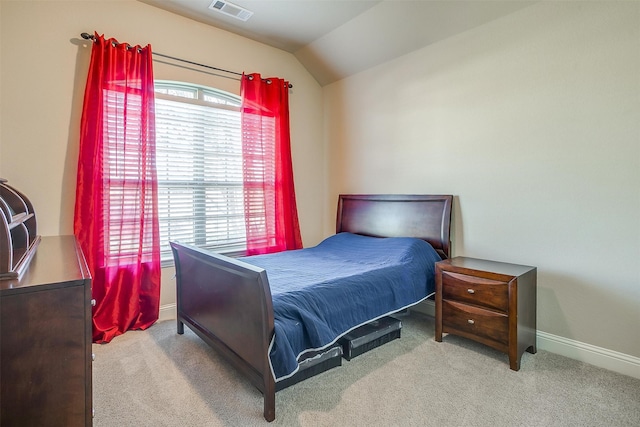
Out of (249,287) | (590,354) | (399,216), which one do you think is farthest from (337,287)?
(590,354)

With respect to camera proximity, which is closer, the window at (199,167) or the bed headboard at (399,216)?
the bed headboard at (399,216)

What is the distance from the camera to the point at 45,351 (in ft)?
3.72

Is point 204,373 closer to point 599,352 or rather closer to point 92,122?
point 92,122

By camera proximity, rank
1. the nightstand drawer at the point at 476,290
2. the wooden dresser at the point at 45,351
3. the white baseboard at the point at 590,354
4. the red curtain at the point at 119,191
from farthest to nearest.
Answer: the red curtain at the point at 119,191 < the nightstand drawer at the point at 476,290 < the white baseboard at the point at 590,354 < the wooden dresser at the point at 45,351

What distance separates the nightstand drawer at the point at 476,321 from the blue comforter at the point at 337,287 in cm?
26

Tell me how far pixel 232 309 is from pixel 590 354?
248cm

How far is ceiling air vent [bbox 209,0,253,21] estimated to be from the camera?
3.01 m

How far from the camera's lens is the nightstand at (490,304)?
2.22 metres

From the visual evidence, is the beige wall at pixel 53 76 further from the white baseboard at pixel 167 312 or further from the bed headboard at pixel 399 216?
the bed headboard at pixel 399 216

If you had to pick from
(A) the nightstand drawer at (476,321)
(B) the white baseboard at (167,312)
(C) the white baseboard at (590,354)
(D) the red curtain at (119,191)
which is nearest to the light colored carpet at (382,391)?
(C) the white baseboard at (590,354)

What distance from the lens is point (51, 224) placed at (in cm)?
262

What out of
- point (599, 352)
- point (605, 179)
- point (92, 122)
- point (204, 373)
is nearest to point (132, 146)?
point (92, 122)

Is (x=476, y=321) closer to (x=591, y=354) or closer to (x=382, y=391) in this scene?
(x=591, y=354)

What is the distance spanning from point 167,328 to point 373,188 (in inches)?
99.5
